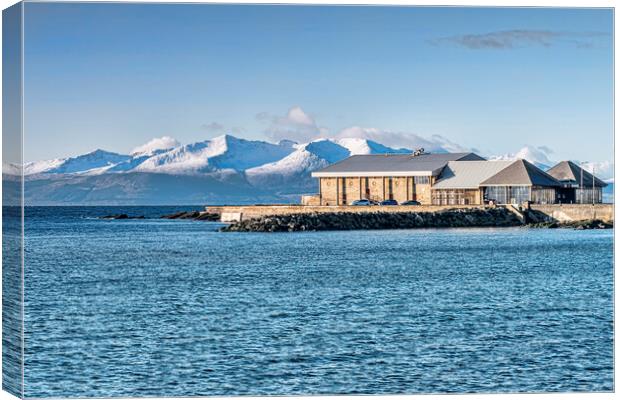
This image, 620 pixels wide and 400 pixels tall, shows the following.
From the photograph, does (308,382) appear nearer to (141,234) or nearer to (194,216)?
(141,234)

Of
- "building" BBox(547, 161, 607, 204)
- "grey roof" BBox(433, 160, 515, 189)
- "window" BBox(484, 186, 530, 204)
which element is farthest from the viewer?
"grey roof" BBox(433, 160, 515, 189)

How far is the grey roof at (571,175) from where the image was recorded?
7481 cm

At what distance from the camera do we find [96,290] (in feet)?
109

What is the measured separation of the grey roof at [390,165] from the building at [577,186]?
22.9 feet

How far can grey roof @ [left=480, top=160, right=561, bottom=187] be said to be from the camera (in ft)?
233

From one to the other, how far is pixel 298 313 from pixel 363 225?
125 ft

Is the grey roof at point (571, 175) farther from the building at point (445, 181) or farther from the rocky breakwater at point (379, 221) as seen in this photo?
the rocky breakwater at point (379, 221)

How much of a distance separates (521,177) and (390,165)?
9.13 metres

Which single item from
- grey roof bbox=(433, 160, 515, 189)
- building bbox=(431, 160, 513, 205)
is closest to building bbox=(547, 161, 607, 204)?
grey roof bbox=(433, 160, 515, 189)

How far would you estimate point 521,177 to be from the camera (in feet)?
234

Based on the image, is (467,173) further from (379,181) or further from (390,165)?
(379,181)

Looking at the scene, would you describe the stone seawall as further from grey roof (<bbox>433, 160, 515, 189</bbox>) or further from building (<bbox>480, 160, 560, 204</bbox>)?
grey roof (<bbox>433, 160, 515, 189</bbox>)

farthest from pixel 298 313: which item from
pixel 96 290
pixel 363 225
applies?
pixel 363 225

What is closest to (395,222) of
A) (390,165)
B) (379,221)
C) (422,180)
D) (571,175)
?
(379,221)
